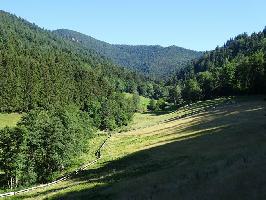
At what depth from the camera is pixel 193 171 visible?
44438 millimetres

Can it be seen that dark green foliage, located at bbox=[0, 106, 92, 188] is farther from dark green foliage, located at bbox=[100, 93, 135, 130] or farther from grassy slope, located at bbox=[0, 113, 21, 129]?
dark green foliage, located at bbox=[100, 93, 135, 130]

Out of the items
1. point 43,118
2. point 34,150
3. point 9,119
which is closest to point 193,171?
point 34,150

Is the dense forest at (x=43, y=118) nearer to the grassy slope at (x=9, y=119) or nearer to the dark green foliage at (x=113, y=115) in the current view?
the dark green foliage at (x=113, y=115)

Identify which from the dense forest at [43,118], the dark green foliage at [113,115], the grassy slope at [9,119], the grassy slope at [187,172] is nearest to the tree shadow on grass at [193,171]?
the grassy slope at [187,172]

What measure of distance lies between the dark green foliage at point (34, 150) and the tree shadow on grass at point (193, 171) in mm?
11090

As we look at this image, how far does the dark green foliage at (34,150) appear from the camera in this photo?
71250 mm

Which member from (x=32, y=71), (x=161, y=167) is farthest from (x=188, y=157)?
(x=32, y=71)

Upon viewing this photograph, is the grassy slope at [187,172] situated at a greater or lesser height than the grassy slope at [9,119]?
greater

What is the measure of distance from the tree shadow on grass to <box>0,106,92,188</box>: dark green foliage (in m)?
11.1

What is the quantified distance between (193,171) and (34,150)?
3897 cm

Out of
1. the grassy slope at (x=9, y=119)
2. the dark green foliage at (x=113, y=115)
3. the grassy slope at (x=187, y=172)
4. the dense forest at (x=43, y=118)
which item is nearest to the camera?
the grassy slope at (x=187, y=172)

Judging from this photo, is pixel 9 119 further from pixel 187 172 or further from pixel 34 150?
pixel 187 172

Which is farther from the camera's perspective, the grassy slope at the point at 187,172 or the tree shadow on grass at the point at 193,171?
the grassy slope at the point at 187,172

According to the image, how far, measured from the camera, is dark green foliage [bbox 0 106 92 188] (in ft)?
234
